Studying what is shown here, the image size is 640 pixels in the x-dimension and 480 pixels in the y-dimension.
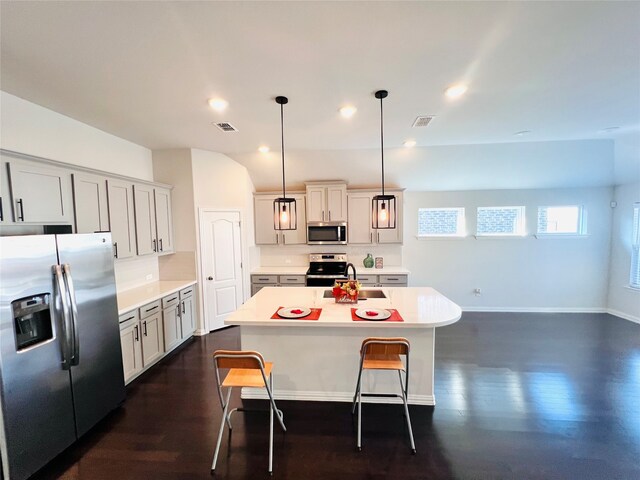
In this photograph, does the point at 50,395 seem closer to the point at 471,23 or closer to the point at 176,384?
the point at 176,384

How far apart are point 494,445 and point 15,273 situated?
3732 millimetres

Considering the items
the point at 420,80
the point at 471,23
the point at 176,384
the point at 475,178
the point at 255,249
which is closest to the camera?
the point at 471,23

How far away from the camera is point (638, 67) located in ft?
6.89

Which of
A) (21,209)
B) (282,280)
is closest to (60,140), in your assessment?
(21,209)

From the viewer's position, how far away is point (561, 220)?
17.0 feet

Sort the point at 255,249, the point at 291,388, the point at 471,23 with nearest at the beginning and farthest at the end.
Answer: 1. the point at 471,23
2. the point at 291,388
3. the point at 255,249

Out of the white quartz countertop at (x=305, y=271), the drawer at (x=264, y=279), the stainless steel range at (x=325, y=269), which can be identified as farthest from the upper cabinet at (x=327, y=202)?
the drawer at (x=264, y=279)

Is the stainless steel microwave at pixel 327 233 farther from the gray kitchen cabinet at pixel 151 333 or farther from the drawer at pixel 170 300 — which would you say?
the gray kitchen cabinet at pixel 151 333

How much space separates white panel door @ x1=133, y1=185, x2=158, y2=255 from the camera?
3498 millimetres

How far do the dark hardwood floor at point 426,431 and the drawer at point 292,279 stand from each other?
76.1 inches

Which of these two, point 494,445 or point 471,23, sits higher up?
point 471,23

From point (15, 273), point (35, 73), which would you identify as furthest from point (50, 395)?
point (35, 73)

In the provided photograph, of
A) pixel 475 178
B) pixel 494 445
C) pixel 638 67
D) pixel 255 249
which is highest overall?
pixel 638 67

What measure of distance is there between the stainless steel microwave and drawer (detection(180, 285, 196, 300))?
7.06 ft
